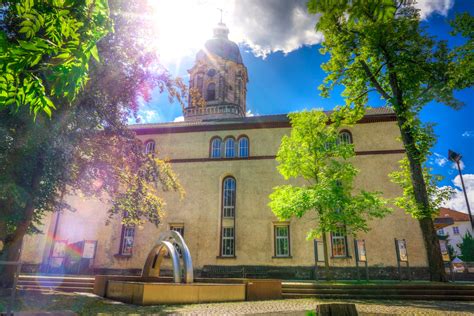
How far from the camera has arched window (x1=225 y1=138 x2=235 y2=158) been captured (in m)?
25.1

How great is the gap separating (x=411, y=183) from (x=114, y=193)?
14718mm

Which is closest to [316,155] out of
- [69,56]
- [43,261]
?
[69,56]

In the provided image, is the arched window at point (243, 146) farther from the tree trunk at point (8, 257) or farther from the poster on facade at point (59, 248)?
the tree trunk at point (8, 257)

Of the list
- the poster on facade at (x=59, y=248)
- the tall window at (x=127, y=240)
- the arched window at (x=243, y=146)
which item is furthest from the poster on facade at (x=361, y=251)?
the poster on facade at (x=59, y=248)

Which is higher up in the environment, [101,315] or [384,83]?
[384,83]

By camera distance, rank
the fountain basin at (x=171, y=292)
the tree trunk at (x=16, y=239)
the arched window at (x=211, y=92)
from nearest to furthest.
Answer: the fountain basin at (x=171, y=292) → the tree trunk at (x=16, y=239) → the arched window at (x=211, y=92)

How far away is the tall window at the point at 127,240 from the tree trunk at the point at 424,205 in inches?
761

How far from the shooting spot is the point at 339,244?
21.4 m

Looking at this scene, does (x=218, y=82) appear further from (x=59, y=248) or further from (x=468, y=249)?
(x=468, y=249)

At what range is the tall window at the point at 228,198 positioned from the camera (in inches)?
937

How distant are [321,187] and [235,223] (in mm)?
8903

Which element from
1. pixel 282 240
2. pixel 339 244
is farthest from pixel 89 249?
pixel 339 244

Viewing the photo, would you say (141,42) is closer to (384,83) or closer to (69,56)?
(69,56)

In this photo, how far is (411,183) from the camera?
50.6 ft
